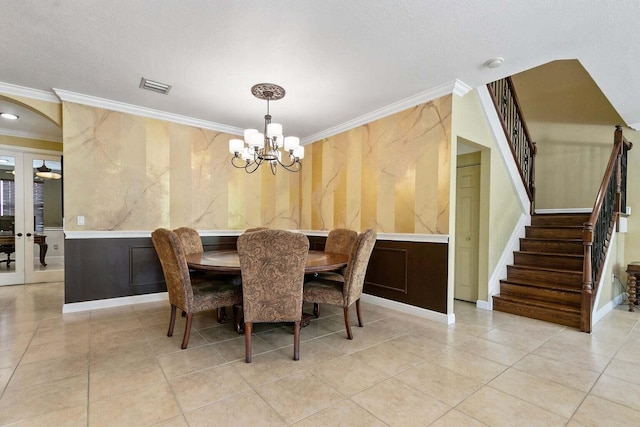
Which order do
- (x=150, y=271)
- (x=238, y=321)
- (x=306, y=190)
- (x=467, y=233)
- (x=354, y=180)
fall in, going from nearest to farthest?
(x=238, y=321) < (x=150, y=271) < (x=467, y=233) < (x=354, y=180) < (x=306, y=190)

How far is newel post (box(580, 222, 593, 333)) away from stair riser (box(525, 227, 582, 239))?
1.04 meters

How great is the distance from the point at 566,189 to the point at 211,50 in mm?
5669

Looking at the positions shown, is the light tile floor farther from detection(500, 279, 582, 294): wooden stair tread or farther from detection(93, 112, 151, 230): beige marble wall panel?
detection(93, 112, 151, 230): beige marble wall panel

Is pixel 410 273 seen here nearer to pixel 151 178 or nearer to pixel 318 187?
pixel 318 187

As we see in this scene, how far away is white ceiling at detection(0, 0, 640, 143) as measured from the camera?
2068 mm

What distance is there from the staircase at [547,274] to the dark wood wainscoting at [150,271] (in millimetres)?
1120

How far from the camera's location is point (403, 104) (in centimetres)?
365

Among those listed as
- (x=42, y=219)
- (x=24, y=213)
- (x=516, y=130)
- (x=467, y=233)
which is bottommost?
(x=467, y=233)

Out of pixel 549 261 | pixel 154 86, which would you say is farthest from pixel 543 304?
pixel 154 86

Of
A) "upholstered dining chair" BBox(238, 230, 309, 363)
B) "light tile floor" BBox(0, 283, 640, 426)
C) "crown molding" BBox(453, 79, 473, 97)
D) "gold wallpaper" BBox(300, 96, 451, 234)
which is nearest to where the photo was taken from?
"light tile floor" BBox(0, 283, 640, 426)

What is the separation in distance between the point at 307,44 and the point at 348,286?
6.86 ft

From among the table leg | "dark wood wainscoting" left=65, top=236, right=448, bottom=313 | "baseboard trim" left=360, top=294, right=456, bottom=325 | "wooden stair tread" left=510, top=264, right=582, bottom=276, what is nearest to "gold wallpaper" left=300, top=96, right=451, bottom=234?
"dark wood wainscoting" left=65, top=236, right=448, bottom=313

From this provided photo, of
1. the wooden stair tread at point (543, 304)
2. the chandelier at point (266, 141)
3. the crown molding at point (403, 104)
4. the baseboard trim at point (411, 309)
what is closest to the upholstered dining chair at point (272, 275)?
the chandelier at point (266, 141)

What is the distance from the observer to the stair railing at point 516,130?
4184 mm
